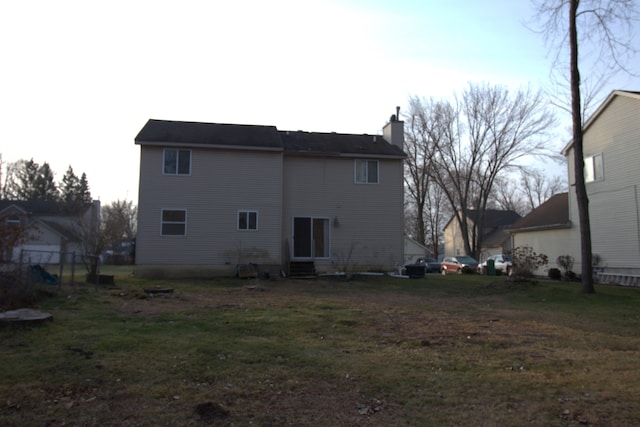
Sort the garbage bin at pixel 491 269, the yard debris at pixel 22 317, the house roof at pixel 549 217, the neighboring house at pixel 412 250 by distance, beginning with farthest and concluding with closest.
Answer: the neighboring house at pixel 412 250
the garbage bin at pixel 491 269
the house roof at pixel 549 217
the yard debris at pixel 22 317

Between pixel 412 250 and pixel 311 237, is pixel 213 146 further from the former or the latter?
pixel 412 250

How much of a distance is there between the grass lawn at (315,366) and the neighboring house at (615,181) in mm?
10347

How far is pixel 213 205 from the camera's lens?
19766mm

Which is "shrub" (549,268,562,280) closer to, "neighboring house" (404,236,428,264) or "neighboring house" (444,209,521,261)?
"neighboring house" (444,209,521,261)

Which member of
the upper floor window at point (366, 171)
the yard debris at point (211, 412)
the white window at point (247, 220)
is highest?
the upper floor window at point (366, 171)

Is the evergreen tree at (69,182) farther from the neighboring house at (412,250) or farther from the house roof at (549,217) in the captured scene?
the house roof at (549,217)

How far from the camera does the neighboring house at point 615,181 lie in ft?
64.3

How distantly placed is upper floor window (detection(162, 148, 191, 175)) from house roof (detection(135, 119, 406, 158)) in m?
0.41

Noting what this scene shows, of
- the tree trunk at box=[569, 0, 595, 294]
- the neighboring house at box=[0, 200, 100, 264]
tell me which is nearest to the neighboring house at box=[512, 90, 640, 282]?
the tree trunk at box=[569, 0, 595, 294]

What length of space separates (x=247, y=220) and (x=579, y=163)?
40.7ft

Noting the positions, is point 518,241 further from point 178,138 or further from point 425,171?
point 178,138

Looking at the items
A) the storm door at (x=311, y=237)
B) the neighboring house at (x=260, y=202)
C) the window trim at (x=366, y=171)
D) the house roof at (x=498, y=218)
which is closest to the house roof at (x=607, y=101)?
the neighboring house at (x=260, y=202)

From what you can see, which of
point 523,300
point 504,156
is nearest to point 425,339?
point 523,300

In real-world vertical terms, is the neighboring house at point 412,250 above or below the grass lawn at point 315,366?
above
